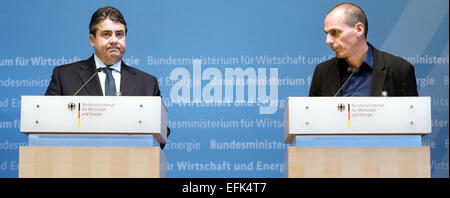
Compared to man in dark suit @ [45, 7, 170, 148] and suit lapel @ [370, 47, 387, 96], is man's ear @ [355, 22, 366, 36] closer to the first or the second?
suit lapel @ [370, 47, 387, 96]

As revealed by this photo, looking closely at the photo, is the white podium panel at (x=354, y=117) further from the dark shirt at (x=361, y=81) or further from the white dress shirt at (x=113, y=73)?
the white dress shirt at (x=113, y=73)

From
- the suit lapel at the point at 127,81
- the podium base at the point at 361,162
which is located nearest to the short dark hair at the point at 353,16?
the podium base at the point at 361,162

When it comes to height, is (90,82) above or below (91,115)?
above

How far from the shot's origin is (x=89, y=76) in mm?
4262

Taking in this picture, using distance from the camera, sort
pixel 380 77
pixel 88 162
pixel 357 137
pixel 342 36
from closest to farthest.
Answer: pixel 88 162, pixel 357 137, pixel 380 77, pixel 342 36

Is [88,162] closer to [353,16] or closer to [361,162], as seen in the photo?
[361,162]

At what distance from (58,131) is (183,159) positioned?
7.05 ft

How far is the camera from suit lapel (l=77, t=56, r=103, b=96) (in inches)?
163

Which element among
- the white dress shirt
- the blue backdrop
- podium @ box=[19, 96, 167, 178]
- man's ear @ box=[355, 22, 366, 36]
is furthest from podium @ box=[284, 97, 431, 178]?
the blue backdrop

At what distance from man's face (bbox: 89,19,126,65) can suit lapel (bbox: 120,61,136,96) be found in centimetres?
9

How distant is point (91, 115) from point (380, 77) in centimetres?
171

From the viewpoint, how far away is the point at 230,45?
17.5ft

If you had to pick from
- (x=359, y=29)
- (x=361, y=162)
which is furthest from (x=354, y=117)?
(x=359, y=29)
